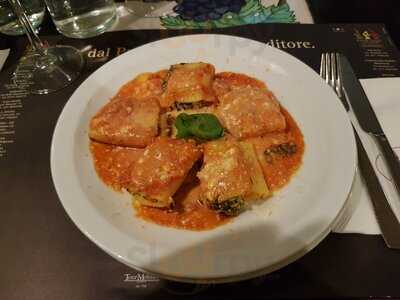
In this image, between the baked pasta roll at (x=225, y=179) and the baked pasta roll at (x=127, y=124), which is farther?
the baked pasta roll at (x=127, y=124)

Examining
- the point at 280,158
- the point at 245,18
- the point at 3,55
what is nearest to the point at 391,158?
the point at 280,158

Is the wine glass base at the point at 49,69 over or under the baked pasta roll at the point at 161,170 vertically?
over

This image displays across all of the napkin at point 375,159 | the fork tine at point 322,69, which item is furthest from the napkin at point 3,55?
the napkin at point 375,159

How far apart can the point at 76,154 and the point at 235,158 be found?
54 cm

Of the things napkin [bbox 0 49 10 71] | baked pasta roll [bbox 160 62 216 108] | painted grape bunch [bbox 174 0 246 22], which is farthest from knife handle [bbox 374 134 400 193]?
napkin [bbox 0 49 10 71]

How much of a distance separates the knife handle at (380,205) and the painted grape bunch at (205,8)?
1.10 metres

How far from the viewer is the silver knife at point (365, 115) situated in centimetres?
120

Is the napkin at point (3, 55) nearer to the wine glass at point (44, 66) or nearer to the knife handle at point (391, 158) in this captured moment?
the wine glass at point (44, 66)

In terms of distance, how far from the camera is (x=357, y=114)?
4.47 feet

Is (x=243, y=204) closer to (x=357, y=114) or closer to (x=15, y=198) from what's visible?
(x=357, y=114)

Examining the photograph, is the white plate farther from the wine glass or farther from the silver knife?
the wine glass

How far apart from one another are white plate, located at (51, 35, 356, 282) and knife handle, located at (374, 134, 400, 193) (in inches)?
6.5

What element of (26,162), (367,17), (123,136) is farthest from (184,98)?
(367,17)

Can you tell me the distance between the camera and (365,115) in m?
1.35
